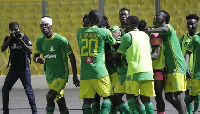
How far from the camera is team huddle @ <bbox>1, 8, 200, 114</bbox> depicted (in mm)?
12133

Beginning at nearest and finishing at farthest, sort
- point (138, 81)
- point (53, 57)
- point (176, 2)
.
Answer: point (138, 81)
point (53, 57)
point (176, 2)

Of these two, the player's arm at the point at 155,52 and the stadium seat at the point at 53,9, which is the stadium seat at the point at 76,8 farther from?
the player's arm at the point at 155,52

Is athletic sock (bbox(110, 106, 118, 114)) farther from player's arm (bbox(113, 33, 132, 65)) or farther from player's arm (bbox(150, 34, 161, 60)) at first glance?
player's arm (bbox(113, 33, 132, 65))

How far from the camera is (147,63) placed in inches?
478

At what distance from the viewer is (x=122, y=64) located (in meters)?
13.0

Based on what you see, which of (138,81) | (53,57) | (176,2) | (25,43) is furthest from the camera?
(176,2)

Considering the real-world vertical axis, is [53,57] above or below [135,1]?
below

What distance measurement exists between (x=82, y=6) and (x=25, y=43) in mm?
9256

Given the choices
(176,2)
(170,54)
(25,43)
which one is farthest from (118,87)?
(176,2)

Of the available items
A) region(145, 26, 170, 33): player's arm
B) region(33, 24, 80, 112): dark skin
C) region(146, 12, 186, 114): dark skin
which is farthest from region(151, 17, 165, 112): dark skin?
region(33, 24, 80, 112): dark skin

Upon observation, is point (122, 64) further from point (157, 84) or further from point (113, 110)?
point (113, 110)

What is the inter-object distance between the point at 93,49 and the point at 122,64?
1.03 meters

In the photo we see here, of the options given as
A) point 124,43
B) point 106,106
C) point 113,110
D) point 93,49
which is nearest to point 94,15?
point 93,49

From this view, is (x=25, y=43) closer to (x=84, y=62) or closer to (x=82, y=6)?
(x=84, y=62)
